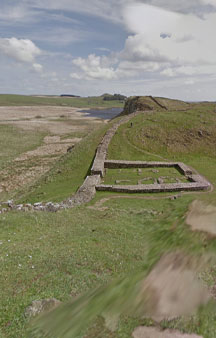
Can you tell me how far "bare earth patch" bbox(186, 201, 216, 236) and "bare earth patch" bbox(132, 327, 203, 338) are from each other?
7.45 meters

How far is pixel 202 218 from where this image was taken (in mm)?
16922

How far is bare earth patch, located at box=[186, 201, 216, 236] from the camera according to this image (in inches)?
593

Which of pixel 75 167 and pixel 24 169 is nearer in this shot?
pixel 75 167

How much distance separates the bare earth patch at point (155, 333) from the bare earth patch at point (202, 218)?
24.4ft

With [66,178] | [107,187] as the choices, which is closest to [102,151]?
[66,178]

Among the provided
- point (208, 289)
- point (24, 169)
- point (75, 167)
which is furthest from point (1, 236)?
point (24, 169)

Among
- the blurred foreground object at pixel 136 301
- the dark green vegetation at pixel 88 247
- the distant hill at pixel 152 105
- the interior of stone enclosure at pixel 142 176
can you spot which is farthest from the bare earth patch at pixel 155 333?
the distant hill at pixel 152 105

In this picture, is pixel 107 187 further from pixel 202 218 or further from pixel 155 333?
pixel 155 333

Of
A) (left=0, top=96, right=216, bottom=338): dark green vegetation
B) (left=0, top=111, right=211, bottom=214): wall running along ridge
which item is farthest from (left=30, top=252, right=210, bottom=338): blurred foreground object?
(left=0, top=111, right=211, bottom=214): wall running along ridge

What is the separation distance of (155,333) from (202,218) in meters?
10.7

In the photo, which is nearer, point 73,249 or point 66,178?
point 73,249

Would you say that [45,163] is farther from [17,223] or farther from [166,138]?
[17,223]

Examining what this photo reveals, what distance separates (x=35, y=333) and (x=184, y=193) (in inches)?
902

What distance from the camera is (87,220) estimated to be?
20.0m
